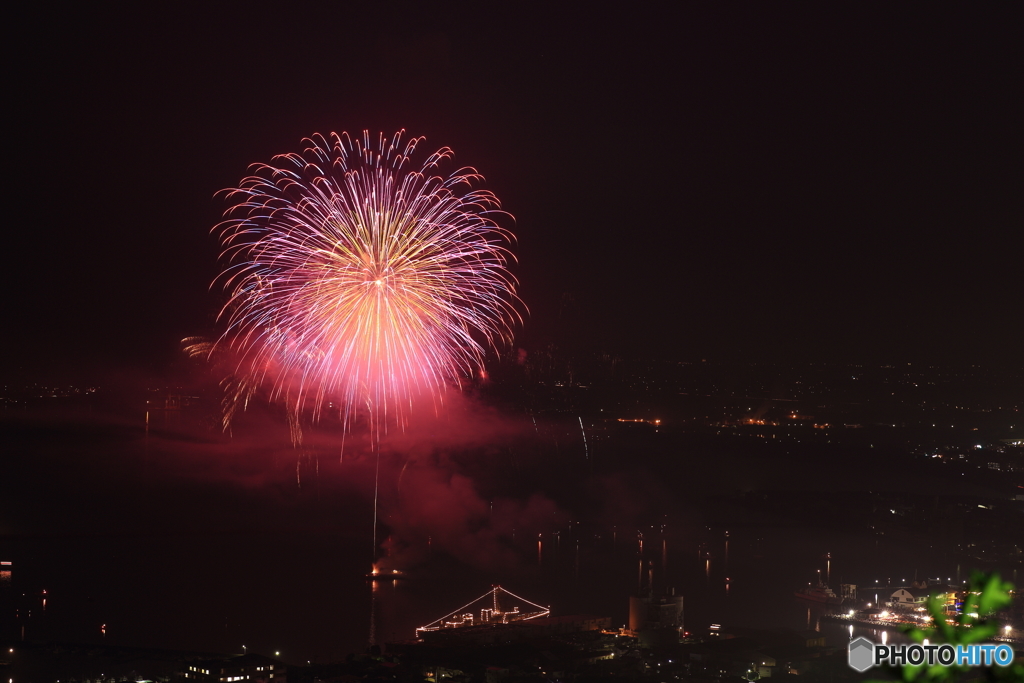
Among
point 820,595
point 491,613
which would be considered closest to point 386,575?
point 491,613

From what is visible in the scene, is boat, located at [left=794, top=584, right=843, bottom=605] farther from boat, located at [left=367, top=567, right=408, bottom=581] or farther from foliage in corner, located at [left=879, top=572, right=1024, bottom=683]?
foliage in corner, located at [left=879, top=572, right=1024, bottom=683]

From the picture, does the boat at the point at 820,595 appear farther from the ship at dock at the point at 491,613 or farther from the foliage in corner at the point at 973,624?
the foliage in corner at the point at 973,624

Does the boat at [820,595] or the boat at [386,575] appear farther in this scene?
the boat at [386,575]

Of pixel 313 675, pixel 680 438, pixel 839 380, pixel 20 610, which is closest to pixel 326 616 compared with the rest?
pixel 20 610

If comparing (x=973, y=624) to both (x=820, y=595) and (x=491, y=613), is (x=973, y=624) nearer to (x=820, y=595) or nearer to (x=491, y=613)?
(x=491, y=613)

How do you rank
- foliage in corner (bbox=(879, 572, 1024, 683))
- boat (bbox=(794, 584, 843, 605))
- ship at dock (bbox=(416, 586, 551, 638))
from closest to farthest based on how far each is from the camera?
foliage in corner (bbox=(879, 572, 1024, 683)), ship at dock (bbox=(416, 586, 551, 638)), boat (bbox=(794, 584, 843, 605))

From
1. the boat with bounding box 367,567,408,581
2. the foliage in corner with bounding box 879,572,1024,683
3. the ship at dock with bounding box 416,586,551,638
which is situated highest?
the foliage in corner with bounding box 879,572,1024,683

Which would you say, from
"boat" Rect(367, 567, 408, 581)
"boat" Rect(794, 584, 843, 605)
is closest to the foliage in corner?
"boat" Rect(794, 584, 843, 605)

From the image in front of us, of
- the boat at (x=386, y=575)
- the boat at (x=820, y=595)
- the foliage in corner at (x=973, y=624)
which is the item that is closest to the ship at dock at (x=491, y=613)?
the boat at (x=386, y=575)
